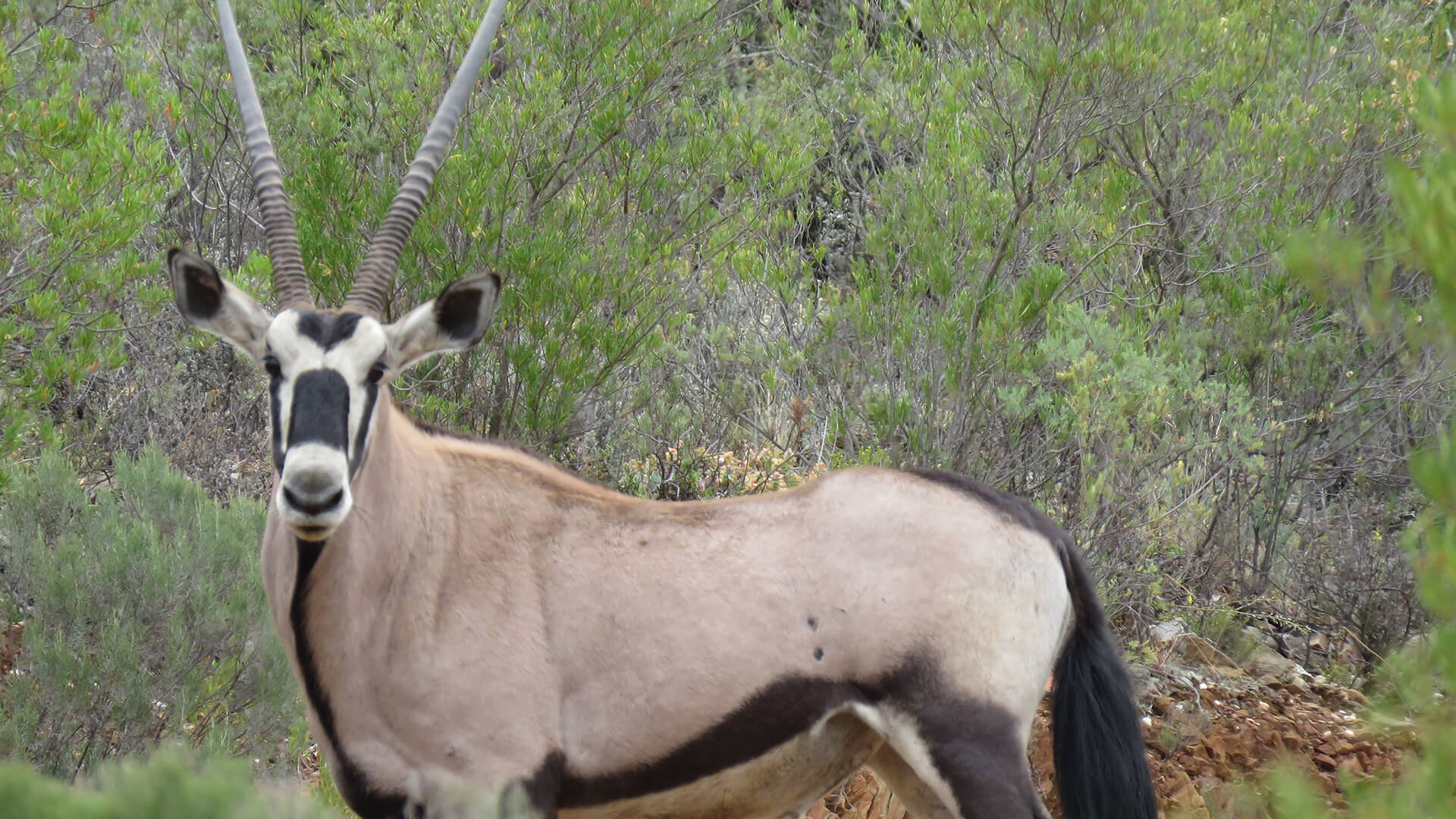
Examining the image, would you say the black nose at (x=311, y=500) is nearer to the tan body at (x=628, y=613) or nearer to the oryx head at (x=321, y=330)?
the oryx head at (x=321, y=330)

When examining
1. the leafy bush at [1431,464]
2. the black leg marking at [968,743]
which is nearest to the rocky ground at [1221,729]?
the black leg marking at [968,743]

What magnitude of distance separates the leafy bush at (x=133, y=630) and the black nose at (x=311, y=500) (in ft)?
6.28

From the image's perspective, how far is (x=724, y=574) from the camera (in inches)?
153

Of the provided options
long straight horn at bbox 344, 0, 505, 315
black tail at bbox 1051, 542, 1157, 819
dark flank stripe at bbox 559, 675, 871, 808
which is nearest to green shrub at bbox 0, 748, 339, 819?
dark flank stripe at bbox 559, 675, 871, 808

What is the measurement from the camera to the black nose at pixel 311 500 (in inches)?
129

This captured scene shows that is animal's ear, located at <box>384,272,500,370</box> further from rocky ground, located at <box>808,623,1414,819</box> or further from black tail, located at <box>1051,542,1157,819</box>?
rocky ground, located at <box>808,623,1414,819</box>

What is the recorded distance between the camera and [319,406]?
3.46 m

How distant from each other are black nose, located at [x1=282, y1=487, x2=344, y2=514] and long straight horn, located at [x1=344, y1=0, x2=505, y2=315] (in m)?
0.80

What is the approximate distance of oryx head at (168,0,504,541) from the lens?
11.0 ft

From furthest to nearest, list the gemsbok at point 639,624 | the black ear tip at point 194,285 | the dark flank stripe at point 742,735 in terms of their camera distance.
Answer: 1. the black ear tip at point 194,285
2. the dark flank stripe at point 742,735
3. the gemsbok at point 639,624

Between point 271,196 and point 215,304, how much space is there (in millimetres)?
532

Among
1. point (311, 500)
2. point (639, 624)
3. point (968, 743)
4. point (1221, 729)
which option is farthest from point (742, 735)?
point (1221, 729)

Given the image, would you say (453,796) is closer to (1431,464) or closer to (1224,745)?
(1431,464)

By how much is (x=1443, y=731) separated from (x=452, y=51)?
6133 millimetres
